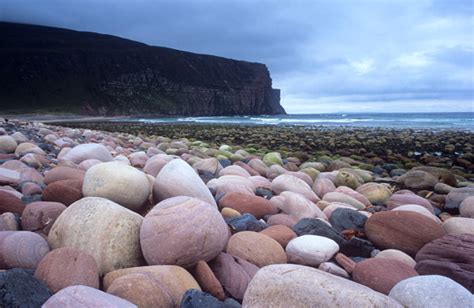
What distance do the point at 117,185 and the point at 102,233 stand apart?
23.0 inches

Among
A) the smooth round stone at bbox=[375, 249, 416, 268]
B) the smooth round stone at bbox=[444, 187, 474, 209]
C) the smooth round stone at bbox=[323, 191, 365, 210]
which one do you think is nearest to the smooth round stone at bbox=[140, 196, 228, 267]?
the smooth round stone at bbox=[375, 249, 416, 268]

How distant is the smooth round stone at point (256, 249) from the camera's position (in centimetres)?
224

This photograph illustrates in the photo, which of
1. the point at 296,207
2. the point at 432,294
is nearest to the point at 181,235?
the point at 432,294

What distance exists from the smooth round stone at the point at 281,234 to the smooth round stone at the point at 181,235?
500mm

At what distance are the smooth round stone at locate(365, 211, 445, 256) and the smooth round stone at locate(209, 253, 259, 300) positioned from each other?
1072 mm

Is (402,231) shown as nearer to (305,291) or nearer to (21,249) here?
(305,291)

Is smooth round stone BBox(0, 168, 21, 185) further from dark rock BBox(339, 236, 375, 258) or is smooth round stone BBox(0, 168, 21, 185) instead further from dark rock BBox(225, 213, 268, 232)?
dark rock BBox(339, 236, 375, 258)

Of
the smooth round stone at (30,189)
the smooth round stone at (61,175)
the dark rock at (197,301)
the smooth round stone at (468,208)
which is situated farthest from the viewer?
the smooth round stone at (468,208)

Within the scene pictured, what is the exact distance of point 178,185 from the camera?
2.82 meters

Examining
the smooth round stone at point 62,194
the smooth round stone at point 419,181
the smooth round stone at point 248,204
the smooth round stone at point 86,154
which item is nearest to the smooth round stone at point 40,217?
the smooth round stone at point 62,194

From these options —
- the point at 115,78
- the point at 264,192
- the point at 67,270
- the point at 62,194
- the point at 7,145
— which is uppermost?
the point at 115,78

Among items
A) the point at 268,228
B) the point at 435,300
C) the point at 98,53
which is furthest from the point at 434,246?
the point at 98,53

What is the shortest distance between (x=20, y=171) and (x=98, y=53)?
241 feet

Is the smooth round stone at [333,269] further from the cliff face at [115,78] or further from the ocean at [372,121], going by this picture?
the cliff face at [115,78]
